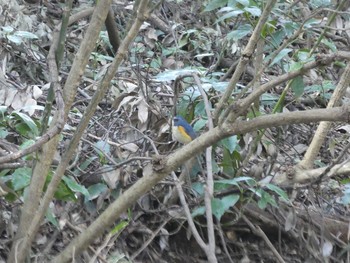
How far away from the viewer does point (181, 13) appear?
5820 mm

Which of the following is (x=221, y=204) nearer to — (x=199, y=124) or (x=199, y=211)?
(x=199, y=211)

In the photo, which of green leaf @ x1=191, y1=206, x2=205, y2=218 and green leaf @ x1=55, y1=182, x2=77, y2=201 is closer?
green leaf @ x1=55, y1=182, x2=77, y2=201

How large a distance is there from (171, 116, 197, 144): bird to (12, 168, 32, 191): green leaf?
2.61ft

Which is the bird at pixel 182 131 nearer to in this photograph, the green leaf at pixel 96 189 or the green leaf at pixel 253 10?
the green leaf at pixel 96 189

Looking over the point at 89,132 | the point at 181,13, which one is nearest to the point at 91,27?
the point at 89,132

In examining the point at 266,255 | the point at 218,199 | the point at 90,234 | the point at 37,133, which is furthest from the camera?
the point at 266,255

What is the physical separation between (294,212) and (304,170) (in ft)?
0.75

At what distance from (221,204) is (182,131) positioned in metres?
0.38

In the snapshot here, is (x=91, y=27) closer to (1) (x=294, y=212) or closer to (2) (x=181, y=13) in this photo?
(1) (x=294, y=212)

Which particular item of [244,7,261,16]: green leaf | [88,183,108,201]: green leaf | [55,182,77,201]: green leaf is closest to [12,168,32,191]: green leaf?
[55,182,77,201]: green leaf

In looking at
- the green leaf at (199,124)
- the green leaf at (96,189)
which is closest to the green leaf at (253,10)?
the green leaf at (199,124)

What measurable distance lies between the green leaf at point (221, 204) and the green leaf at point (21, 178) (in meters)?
0.80

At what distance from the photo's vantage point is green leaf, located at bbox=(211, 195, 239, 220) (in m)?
2.92

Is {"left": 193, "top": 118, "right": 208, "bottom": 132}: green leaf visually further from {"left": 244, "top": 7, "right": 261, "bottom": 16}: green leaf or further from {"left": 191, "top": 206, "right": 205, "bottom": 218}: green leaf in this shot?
{"left": 244, "top": 7, "right": 261, "bottom": 16}: green leaf
